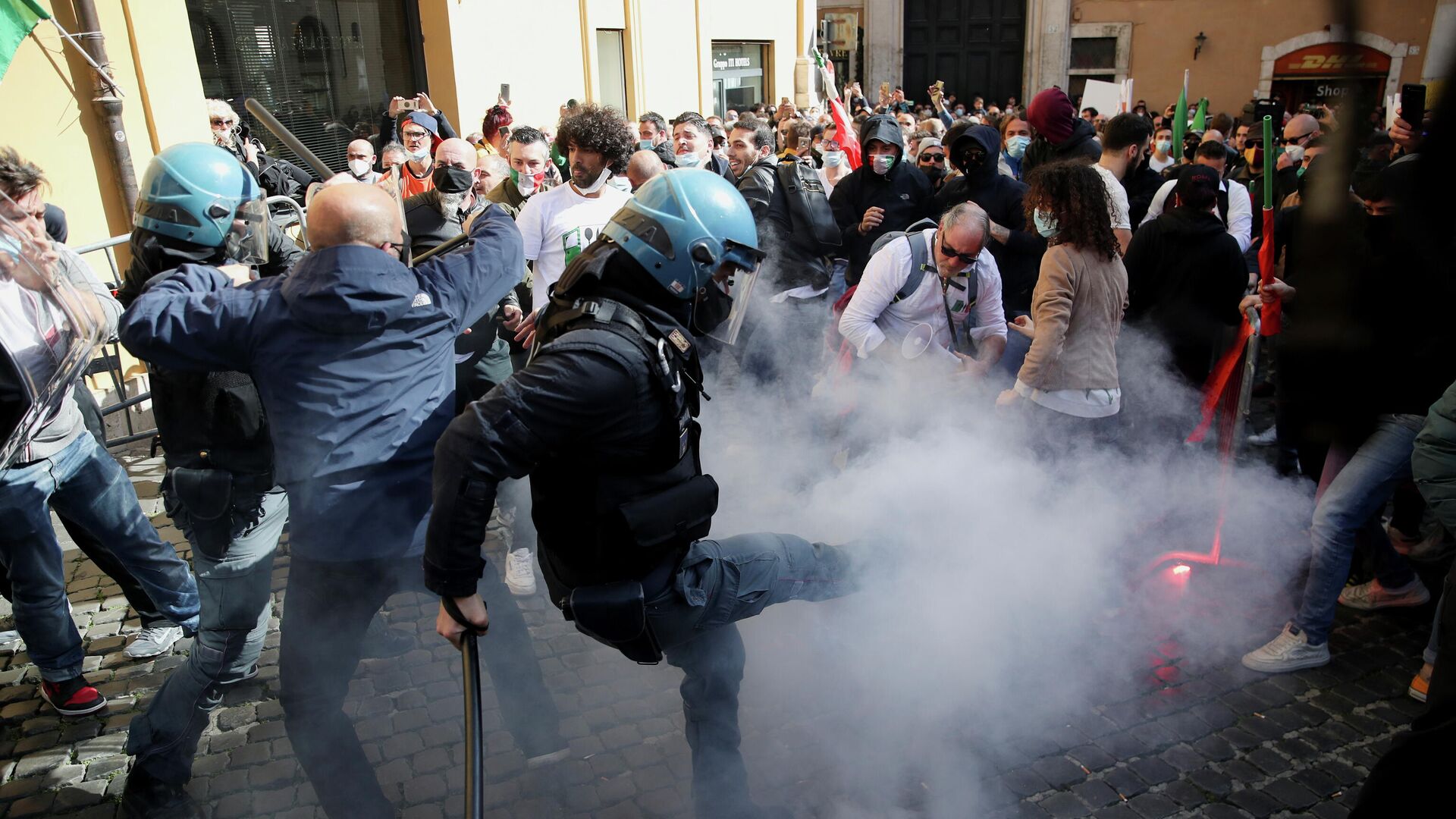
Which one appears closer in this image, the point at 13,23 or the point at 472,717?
the point at 472,717

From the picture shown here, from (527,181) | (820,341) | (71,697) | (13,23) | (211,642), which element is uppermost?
(13,23)

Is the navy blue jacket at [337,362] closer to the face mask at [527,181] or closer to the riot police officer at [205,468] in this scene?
the riot police officer at [205,468]

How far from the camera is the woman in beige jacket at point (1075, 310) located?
370cm

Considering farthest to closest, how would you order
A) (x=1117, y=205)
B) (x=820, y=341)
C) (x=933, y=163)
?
(x=933, y=163), (x=820, y=341), (x=1117, y=205)

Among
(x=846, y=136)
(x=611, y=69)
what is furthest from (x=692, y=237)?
(x=611, y=69)

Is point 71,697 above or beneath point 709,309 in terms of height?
beneath

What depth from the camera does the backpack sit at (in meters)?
5.44

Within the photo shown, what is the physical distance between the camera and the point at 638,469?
2268mm

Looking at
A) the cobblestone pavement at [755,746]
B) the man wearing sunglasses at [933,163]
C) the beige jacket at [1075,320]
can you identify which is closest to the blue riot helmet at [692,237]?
the cobblestone pavement at [755,746]

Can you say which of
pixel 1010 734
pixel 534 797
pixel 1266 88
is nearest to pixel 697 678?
pixel 534 797

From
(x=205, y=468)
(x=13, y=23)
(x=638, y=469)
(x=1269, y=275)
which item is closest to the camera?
(x=638, y=469)

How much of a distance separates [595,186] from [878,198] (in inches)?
69.2

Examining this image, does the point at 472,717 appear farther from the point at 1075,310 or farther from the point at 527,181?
the point at 527,181

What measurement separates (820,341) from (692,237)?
11.1 feet
